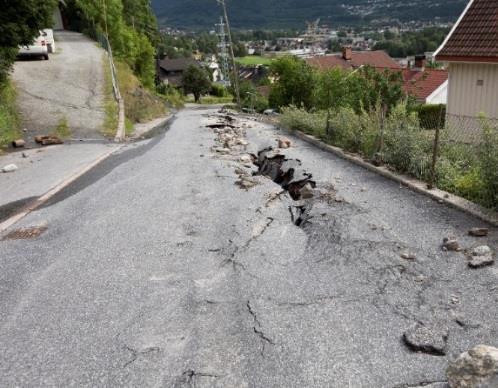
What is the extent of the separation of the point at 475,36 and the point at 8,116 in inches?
574

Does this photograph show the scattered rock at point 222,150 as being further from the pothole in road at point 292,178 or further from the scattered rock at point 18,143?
the scattered rock at point 18,143

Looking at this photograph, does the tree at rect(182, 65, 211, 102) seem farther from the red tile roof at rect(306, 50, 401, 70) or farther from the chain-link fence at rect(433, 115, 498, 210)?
the chain-link fence at rect(433, 115, 498, 210)

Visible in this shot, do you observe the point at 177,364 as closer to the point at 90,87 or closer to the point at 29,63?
the point at 90,87

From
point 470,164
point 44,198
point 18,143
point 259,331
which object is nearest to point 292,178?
point 470,164

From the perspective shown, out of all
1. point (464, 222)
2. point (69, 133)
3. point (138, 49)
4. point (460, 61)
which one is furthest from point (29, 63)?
point (464, 222)

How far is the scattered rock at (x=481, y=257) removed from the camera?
453 cm

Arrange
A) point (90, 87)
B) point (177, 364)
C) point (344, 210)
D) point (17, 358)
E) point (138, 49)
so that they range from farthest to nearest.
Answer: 1. point (138, 49)
2. point (90, 87)
3. point (344, 210)
4. point (17, 358)
5. point (177, 364)

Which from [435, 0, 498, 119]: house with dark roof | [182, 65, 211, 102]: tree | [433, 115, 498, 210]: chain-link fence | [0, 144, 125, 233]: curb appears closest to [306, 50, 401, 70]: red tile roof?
[182, 65, 211, 102]: tree

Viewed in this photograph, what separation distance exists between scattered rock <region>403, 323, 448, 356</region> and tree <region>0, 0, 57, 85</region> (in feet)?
54.2

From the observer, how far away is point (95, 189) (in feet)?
28.1

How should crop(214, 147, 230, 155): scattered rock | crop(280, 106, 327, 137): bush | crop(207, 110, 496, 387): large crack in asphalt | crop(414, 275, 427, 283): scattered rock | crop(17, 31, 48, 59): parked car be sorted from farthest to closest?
1. crop(17, 31, 48, 59): parked car
2. crop(280, 106, 327, 137): bush
3. crop(214, 147, 230, 155): scattered rock
4. crop(414, 275, 427, 283): scattered rock
5. crop(207, 110, 496, 387): large crack in asphalt

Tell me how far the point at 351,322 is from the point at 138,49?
38.3m

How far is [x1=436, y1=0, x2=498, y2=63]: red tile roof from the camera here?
39.3 feet

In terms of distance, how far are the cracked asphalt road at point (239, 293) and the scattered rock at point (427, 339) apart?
5cm
